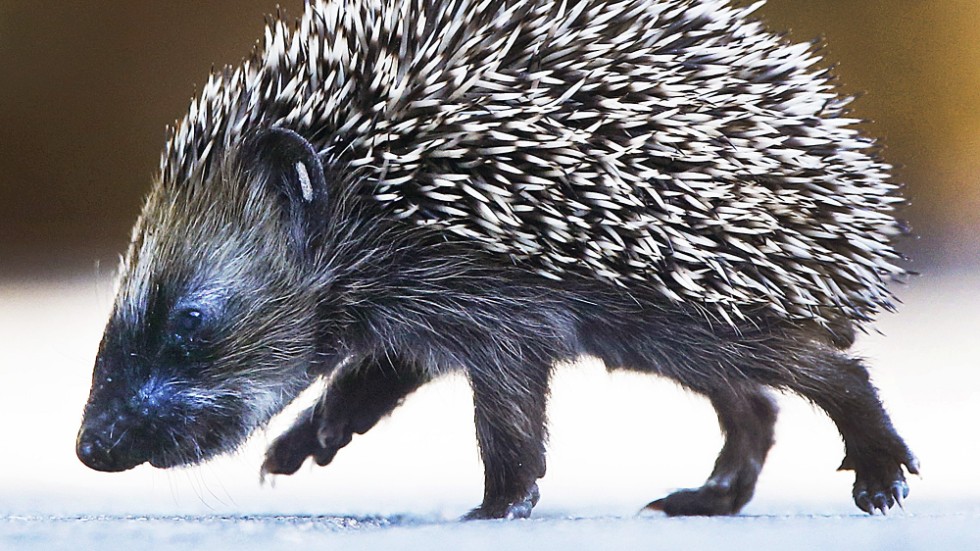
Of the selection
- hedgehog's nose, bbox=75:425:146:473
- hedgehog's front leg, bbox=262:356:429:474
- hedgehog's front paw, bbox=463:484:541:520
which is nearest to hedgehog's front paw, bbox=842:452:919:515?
hedgehog's front paw, bbox=463:484:541:520

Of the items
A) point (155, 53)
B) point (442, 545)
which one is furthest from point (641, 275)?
point (155, 53)

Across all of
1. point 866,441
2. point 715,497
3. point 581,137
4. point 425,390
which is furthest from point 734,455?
point 581,137

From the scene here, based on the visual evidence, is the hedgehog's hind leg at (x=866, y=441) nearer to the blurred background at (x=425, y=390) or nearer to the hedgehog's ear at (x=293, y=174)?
the blurred background at (x=425, y=390)

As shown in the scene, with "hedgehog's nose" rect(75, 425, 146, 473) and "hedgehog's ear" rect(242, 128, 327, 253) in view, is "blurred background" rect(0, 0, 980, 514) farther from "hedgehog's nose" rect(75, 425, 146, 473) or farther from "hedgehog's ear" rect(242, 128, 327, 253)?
"hedgehog's ear" rect(242, 128, 327, 253)

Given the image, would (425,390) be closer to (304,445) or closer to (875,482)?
(304,445)

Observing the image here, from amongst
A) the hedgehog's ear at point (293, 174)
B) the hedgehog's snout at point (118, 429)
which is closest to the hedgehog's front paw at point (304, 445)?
the hedgehog's snout at point (118, 429)

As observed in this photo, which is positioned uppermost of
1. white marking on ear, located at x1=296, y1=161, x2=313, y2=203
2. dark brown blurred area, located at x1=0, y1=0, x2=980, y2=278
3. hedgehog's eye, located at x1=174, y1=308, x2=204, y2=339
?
dark brown blurred area, located at x1=0, y1=0, x2=980, y2=278

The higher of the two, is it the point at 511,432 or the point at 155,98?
the point at 155,98
